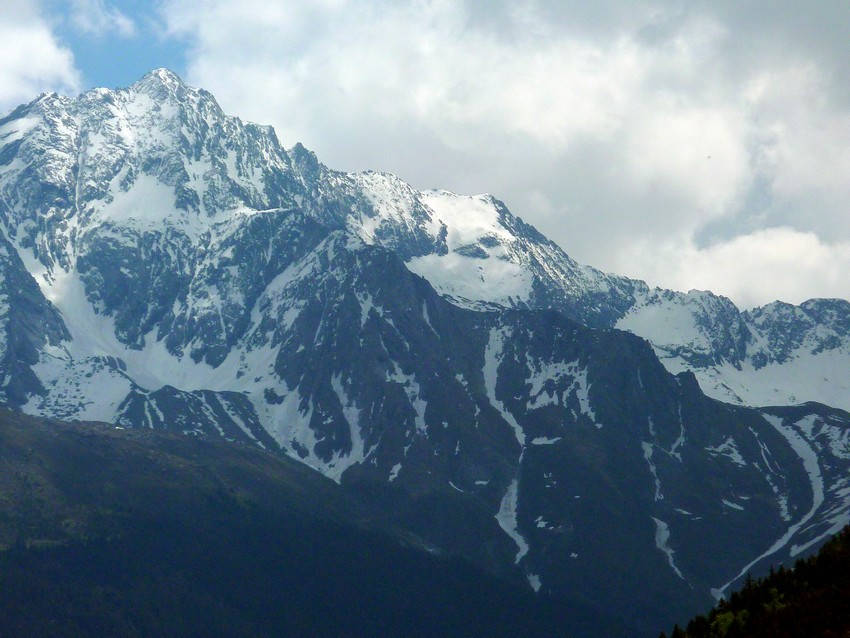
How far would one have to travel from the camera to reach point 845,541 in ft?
534

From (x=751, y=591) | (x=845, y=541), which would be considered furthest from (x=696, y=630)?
(x=845, y=541)

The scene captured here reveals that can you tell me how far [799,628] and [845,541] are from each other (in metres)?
35.7

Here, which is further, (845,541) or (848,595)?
(845,541)

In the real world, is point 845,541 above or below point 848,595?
above

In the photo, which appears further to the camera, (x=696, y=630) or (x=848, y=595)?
(x=696, y=630)

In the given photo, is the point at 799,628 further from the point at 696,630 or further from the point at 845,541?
the point at 845,541

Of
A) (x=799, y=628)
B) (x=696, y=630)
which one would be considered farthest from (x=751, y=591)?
(x=799, y=628)

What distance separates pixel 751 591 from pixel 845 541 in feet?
52.3

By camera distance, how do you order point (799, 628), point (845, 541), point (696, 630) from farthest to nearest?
1. point (845, 541)
2. point (696, 630)
3. point (799, 628)

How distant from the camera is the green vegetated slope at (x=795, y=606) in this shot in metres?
130

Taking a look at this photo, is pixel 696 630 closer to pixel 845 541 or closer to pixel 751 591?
pixel 751 591

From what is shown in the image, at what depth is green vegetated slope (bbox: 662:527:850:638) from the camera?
130 m

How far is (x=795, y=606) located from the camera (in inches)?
5423

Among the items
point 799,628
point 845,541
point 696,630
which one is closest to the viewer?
point 799,628
